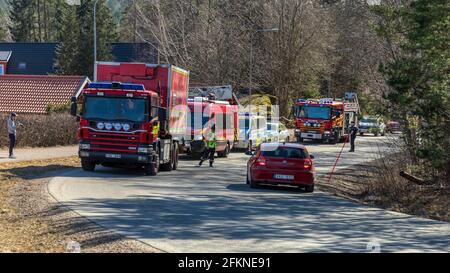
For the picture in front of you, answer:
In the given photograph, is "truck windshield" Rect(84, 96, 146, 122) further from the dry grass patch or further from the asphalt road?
the dry grass patch

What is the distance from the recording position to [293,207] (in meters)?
15.9

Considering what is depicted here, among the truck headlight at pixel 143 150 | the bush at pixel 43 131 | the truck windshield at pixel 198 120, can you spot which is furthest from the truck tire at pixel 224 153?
the truck headlight at pixel 143 150

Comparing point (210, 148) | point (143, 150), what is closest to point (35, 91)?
point (210, 148)

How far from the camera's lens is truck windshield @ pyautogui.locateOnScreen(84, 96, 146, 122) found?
821 inches

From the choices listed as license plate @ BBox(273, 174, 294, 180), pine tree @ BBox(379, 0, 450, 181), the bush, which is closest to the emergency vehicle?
the bush

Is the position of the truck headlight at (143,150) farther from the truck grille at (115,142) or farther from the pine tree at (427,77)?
the pine tree at (427,77)

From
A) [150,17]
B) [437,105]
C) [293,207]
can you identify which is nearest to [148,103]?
[293,207]

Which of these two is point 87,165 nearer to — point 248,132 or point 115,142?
point 115,142

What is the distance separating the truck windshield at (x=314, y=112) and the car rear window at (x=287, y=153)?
2840cm

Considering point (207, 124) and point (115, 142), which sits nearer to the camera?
point (115, 142)

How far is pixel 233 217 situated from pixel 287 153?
701 cm

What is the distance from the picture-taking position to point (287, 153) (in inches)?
800

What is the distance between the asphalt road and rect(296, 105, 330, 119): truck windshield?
27.9 meters
